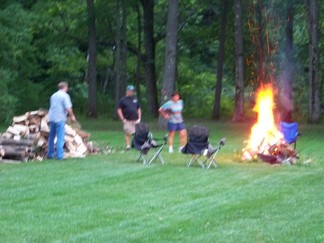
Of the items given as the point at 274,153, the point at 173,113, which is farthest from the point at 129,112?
the point at 274,153

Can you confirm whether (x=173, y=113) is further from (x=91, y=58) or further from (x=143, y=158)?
(x=91, y=58)

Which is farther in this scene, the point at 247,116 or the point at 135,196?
the point at 247,116

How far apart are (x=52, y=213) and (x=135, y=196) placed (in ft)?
6.12

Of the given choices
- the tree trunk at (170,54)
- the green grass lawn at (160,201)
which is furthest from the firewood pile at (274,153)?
the tree trunk at (170,54)

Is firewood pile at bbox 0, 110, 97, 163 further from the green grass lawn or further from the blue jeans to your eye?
the green grass lawn

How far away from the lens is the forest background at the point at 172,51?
35.9 metres

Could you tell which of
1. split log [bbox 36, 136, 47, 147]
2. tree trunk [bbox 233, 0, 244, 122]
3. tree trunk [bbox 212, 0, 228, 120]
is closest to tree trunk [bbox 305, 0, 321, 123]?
tree trunk [bbox 233, 0, 244, 122]

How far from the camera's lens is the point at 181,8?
1783 inches

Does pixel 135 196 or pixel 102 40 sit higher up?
pixel 102 40

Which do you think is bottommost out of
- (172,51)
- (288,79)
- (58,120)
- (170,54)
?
(58,120)

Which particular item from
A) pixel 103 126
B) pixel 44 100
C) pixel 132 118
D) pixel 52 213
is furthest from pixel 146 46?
pixel 52 213

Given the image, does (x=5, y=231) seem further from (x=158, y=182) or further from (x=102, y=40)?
(x=102, y=40)

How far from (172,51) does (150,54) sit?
1263 cm

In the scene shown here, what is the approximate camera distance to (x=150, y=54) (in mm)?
44156
